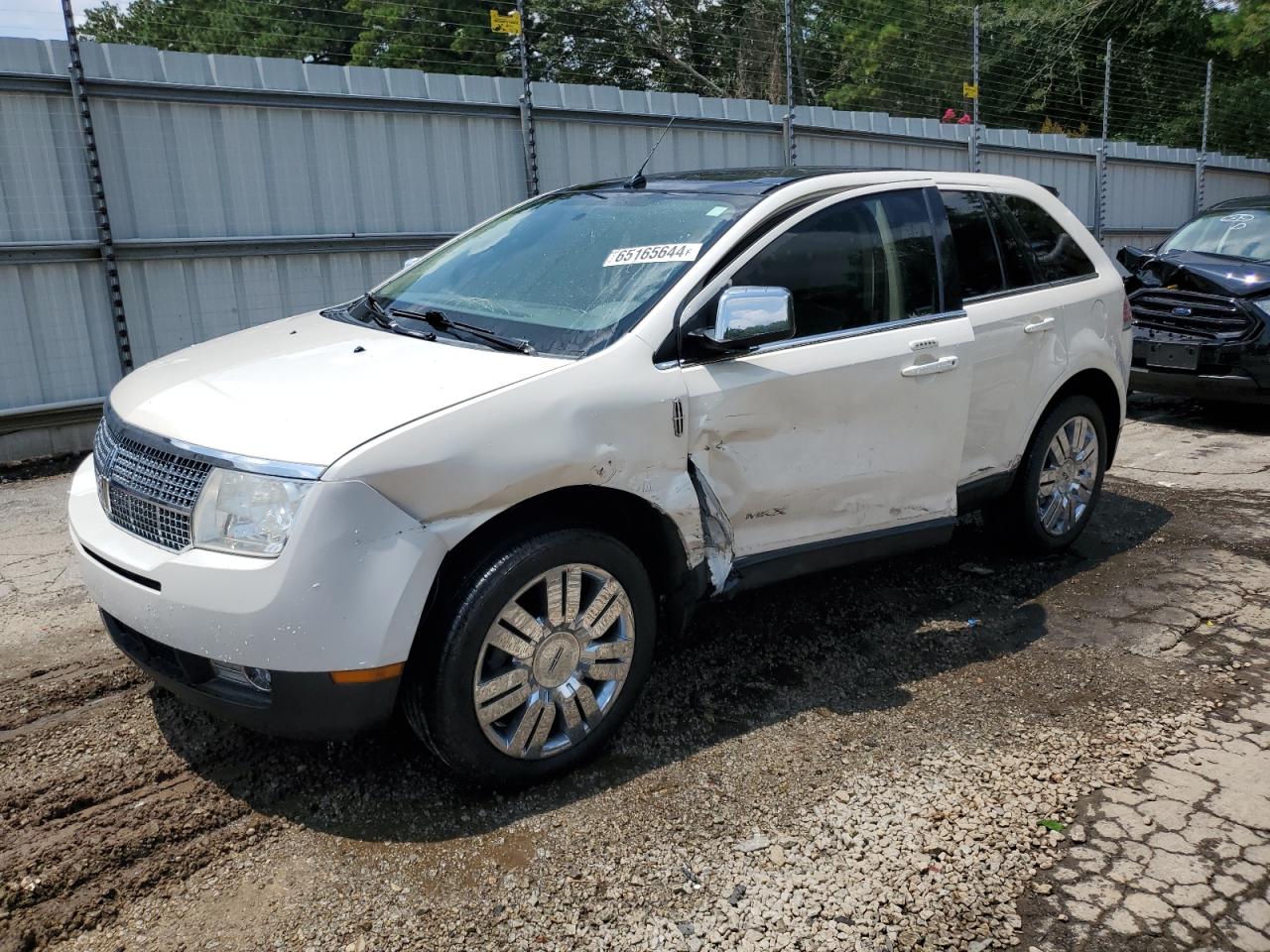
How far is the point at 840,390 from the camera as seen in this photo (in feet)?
12.4

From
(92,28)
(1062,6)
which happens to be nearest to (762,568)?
(1062,6)

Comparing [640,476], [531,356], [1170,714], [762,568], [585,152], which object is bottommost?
[1170,714]

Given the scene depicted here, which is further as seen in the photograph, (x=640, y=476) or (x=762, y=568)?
(x=762, y=568)

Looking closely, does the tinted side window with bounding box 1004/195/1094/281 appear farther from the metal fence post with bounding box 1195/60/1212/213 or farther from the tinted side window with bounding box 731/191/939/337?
the metal fence post with bounding box 1195/60/1212/213

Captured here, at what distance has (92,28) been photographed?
37438mm

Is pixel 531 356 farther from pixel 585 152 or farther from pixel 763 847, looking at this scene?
pixel 585 152

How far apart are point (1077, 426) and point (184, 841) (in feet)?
13.9

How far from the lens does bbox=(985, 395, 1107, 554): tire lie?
16.0ft

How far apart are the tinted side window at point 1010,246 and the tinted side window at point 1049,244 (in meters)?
0.07

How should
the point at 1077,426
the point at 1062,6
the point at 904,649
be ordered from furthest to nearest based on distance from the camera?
1. the point at 1062,6
2. the point at 1077,426
3. the point at 904,649

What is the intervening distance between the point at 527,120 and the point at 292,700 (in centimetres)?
749

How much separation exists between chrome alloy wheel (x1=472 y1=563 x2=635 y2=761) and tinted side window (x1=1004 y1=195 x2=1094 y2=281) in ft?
9.70

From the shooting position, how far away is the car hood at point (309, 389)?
2773 millimetres

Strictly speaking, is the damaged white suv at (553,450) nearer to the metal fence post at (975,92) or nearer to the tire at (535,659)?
the tire at (535,659)
